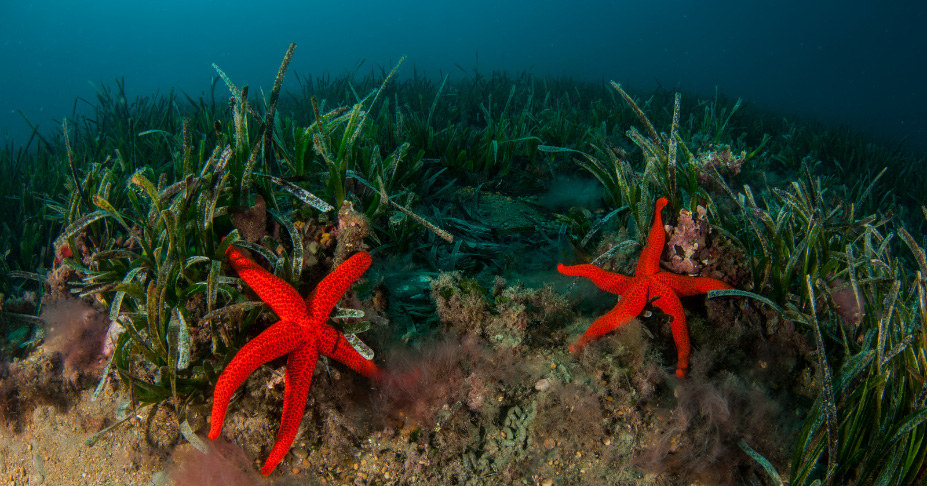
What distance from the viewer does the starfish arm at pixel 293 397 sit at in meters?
1.92

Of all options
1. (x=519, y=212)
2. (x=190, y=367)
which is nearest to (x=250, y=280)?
(x=190, y=367)

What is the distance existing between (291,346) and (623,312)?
74.8 inches

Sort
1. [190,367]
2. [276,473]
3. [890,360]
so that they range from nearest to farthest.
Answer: [890,360], [276,473], [190,367]

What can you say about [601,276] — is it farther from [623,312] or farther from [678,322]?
[678,322]

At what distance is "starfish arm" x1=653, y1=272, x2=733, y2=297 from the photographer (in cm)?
248

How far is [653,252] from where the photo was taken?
8.50ft

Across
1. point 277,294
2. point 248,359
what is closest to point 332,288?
point 277,294

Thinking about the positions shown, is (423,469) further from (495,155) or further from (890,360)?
(495,155)

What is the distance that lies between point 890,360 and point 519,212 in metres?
2.90

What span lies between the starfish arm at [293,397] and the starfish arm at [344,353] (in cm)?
6

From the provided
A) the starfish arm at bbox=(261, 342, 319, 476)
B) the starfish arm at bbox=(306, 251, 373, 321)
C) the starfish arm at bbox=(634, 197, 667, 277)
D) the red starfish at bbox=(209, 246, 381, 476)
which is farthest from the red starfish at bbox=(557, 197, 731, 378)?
the starfish arm at bbox=(261, 342, 319, 476)

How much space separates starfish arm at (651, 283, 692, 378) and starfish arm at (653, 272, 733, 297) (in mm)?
54

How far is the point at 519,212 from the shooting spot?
14.0 feet

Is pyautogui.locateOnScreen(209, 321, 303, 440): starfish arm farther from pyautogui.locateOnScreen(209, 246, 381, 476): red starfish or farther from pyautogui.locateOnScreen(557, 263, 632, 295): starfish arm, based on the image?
pyautogui.locateOnScreen(557, 263, 632, 295): starfish arm
